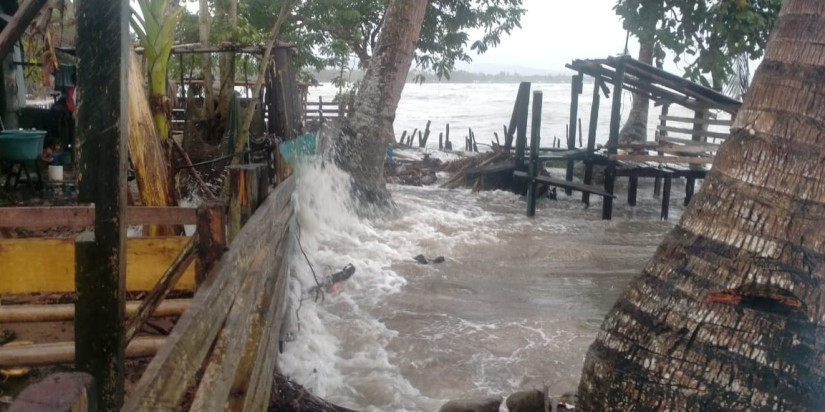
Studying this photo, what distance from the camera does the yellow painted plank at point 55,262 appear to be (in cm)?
376

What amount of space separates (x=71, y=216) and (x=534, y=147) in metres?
11.0

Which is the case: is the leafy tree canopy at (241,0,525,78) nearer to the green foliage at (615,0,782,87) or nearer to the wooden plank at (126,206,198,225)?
the green foliage at (615,0,782,87)

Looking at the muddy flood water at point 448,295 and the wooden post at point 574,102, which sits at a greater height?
the wooden post at point 574,102

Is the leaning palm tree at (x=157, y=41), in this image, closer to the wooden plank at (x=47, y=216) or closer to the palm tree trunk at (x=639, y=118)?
the wooden plank at (x=47, y=216)

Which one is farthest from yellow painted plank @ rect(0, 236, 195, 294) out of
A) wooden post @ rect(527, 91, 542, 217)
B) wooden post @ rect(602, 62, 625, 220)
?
wooden post @ rect(602, 62, 625, 220)

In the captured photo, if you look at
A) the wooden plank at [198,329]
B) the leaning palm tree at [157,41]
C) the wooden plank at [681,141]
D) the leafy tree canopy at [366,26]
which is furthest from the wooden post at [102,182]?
the leafy tree canopy at [366,26]

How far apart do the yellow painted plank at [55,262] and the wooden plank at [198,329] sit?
648 mm

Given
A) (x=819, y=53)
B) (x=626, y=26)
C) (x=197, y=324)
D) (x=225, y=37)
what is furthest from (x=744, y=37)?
(x=197, y=324)

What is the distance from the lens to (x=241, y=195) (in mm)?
3924

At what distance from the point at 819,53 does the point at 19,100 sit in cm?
1243

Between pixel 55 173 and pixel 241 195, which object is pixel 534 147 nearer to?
→ pixel 55 173

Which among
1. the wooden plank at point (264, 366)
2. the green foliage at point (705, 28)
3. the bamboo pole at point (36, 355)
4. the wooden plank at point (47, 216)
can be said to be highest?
the green foliage at point (705, 28)

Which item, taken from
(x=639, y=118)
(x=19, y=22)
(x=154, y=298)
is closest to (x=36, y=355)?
(x=154, y=298)

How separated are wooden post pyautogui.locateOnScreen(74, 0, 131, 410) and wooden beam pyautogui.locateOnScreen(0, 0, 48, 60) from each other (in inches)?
11.7
